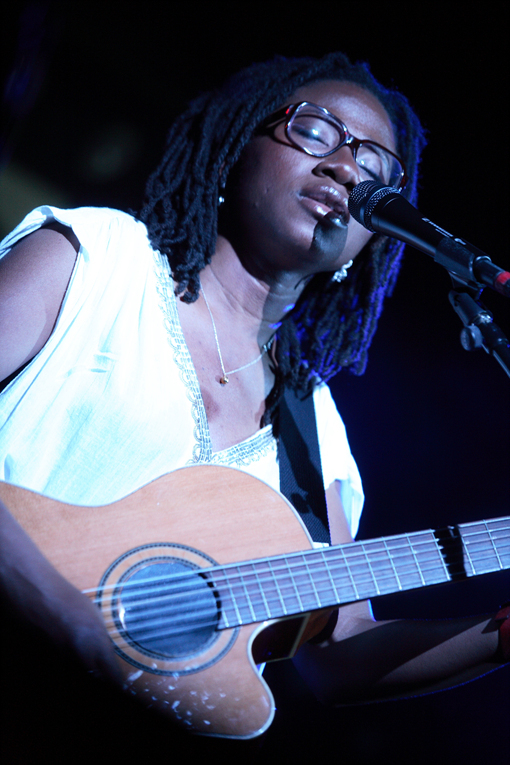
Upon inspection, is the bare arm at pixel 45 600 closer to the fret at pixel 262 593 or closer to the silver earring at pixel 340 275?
the fret at pixel 262 593

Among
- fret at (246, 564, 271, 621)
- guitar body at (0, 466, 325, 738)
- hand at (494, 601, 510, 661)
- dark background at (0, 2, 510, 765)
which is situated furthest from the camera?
dark background at (0, 2, 510, 765)

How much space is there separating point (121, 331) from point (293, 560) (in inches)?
32.8

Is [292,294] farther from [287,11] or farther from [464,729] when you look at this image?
[464,729]

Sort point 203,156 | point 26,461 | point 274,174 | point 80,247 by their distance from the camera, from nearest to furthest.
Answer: point 26,461 → point 80,247 → point 274,174 → point 203,156

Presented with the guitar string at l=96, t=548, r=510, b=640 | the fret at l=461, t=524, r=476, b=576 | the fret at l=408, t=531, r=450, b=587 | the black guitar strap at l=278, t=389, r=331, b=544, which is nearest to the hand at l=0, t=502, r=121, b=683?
the guitar string at l=96, t=548, r=510, b=640

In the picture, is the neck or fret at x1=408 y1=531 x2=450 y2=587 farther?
the neck

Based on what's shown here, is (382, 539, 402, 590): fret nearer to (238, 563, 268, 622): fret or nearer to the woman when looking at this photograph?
(238, 563, 268, 622): fret

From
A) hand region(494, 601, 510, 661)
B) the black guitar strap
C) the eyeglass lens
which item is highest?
the eyeglass lens

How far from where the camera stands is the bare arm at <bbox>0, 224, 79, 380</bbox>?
145 centimetres

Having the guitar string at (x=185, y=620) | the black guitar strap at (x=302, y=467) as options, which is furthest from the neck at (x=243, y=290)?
the guitar string at (x=185, y=620)

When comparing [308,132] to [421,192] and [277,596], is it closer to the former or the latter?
[421,192]

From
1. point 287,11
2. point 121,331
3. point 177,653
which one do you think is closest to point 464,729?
point 177,653

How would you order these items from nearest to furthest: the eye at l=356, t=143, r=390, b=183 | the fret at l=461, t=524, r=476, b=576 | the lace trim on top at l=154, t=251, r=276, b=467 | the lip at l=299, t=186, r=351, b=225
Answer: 1. the fret at l=461, t=524, r=476, b=576
2. the lace trim on top at l=154, t=251, r=276, b=467
3. the lip at l=299, t=186, r=351, b=225
4. the eye at l=356, t=143, r=390, b=183

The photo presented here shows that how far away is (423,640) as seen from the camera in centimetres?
174
